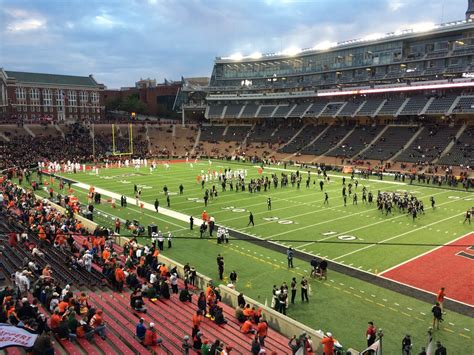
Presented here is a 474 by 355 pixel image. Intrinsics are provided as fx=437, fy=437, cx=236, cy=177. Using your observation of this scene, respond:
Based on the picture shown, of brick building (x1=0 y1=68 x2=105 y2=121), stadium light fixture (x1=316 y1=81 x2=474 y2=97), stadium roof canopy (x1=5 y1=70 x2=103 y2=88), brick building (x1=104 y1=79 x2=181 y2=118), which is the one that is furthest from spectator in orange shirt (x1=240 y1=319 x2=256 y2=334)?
brick building (x1=104 y1=79 x2=181 y2=118)

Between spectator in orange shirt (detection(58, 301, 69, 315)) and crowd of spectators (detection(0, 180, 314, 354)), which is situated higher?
spectator in orange shirt (detection(58, 301, 69, 315))

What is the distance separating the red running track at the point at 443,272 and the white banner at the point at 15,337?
1237cm

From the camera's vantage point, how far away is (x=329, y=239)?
825 inches

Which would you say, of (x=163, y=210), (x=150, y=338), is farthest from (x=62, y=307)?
(x=163, y=210)

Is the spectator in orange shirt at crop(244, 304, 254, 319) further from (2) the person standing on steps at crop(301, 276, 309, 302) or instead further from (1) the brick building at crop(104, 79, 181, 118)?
(1) the brick building at crop(104, 79, 181, 118)

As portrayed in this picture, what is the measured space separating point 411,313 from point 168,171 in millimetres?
36112

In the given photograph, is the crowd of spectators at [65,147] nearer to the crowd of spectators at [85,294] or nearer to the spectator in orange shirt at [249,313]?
the crowd of spectators at [85,294]

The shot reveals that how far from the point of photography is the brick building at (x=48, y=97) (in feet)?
259

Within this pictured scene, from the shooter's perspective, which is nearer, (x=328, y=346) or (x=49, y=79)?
(x=328, y=346)

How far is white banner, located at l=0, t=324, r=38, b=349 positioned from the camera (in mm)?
7459

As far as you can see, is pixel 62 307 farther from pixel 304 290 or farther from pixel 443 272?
pixel 443 272

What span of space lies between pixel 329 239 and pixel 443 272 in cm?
557

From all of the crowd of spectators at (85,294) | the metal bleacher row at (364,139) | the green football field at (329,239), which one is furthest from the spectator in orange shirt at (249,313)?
the metal bleacher row at (364,139)

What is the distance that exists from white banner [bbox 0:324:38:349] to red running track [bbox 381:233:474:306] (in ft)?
40.6
